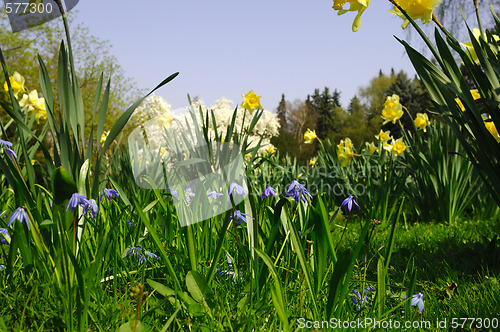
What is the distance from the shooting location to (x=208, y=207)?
1.54m

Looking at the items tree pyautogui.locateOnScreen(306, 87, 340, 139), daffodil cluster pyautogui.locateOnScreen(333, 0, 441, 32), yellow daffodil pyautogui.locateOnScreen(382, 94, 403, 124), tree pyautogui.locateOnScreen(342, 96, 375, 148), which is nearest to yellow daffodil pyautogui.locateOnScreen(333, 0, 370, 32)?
daffodil cluster pyautogui.locateOnScreen(333, 0, 441, 32)

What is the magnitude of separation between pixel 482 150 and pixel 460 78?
34 cm

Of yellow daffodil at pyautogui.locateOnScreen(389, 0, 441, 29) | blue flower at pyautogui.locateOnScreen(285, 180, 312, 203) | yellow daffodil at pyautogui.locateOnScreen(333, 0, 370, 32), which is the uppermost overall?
yellow daffodil at pyautogui.locateOnScreen(333, 0, 370, 32)

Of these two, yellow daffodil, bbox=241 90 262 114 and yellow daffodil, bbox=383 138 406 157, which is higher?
yellow daffodil, bbox=241 90 262 114

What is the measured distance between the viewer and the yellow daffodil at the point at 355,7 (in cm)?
133

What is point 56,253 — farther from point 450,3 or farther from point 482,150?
point 450,3

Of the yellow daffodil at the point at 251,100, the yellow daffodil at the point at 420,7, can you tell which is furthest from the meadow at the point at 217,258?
the yellow daffodil at the point at 251,100

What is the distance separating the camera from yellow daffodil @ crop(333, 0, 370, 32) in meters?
1.33

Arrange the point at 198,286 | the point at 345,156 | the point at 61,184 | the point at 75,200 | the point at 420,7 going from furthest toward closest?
the point at 345,156, the point at 420,7, the point at 198,286, the point at 75,200, the point at 61,184

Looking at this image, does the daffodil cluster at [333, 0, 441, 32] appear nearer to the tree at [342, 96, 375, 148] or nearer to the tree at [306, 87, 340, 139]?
the tree at [342, 96, 375, 148]

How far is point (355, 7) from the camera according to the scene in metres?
1.35

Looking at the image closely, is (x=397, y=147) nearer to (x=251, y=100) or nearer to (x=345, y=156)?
(x=345, y=156)

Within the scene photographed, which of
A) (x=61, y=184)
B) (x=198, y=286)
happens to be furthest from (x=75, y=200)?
(x=198, y=286)

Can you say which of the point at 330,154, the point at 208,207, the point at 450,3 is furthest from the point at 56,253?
the point at 450,3
